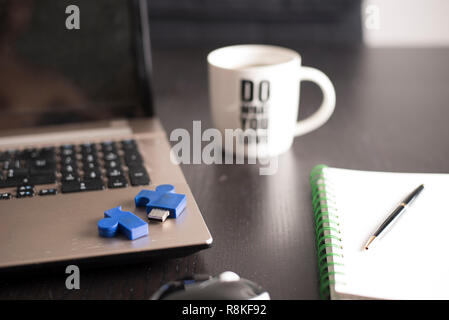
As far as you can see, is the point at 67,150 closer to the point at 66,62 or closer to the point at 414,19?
the point at 66,62

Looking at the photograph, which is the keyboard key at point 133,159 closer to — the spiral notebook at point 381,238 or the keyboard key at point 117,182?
the keyboard key at point 117,182

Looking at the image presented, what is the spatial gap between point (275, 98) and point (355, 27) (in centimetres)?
82

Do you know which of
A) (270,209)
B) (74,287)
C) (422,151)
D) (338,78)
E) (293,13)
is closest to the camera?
(74,287)

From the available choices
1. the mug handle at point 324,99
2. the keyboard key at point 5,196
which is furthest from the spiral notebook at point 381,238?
Answer: the keyboard key at point 5,196

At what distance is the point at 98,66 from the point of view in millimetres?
724

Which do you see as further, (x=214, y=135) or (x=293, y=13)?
(x=293, y=13)

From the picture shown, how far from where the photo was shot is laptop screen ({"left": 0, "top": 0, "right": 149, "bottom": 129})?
0.70 metres

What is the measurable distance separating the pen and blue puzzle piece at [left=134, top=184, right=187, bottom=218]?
0.18 meters

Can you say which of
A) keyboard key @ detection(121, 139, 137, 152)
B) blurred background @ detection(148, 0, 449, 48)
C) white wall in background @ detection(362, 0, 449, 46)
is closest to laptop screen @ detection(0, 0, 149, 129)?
keyboard key @ detection(121, 139, 137, 152)

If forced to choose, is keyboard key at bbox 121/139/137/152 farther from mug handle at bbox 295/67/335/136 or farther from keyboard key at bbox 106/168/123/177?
mug handle at bbox 295/67/335/136

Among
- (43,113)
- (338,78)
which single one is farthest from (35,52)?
(338,78)

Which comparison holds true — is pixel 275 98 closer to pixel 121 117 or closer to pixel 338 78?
pixel 121 117

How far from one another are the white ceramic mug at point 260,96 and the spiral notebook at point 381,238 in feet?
0.30

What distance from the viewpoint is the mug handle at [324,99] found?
66 centimetres
